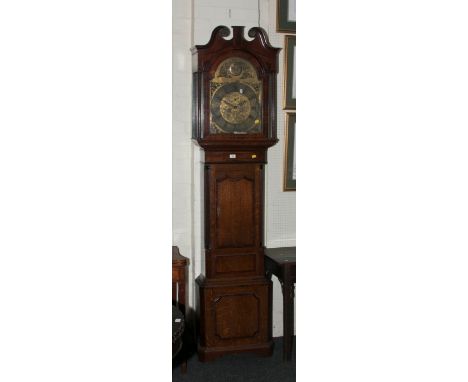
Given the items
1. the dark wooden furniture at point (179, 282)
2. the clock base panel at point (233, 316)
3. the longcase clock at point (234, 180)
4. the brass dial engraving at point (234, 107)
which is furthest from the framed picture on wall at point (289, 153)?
the dark wooden furniture at point (179, 282)

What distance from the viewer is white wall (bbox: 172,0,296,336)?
13.5ft

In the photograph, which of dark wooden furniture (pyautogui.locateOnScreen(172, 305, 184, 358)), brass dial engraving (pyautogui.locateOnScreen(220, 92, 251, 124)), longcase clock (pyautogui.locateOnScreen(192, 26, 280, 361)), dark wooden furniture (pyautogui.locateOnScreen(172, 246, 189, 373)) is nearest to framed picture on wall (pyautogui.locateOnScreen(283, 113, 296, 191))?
longcase clock (pyautogui.locateOnScreen(192, 26, 280, 361))

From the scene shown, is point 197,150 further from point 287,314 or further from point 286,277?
point 287,314

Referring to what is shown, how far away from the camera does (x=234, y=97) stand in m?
3.88

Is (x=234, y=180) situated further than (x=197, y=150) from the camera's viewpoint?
No

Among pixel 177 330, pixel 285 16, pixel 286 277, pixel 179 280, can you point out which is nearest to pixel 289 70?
pixel 285 16

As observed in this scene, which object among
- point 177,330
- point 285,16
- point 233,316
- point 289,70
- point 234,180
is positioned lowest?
point 233,316

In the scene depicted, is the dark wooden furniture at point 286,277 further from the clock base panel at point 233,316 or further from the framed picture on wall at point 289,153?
the framed picture on wall at point 289,153

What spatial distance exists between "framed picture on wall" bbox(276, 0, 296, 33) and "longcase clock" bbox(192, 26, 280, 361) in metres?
0.29

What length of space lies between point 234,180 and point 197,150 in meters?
0.38
